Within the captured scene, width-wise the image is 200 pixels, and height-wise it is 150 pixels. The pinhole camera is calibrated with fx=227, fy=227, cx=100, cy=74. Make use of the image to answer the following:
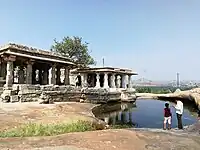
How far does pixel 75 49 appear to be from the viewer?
5034cm

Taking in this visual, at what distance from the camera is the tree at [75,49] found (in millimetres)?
49812

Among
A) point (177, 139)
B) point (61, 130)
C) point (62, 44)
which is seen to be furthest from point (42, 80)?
point (177, 139)

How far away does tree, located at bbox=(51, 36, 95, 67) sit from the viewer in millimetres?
49812

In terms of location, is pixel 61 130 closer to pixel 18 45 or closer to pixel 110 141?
pixel 110 141

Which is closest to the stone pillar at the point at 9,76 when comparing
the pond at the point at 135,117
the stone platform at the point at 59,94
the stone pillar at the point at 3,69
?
the stone platform at the point at 59,94

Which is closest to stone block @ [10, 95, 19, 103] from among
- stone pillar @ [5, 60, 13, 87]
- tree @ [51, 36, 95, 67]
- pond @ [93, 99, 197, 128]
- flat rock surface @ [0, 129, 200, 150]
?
stone pillar @ [5, 60, 13, 87]

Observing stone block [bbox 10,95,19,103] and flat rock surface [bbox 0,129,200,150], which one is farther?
stone block [bbox 10,95,19,103]

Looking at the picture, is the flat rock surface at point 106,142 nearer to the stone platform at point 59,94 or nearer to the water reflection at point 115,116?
the water reflection at point 115,116

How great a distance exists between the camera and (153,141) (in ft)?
26.0

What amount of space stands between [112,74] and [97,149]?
31521 mm

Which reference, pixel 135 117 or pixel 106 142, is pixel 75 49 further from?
pixel 106 142

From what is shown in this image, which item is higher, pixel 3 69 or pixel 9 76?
pixel 3 69

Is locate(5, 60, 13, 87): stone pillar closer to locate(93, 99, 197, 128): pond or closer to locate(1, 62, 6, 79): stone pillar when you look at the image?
locate(1, 62, 6, 79): stone pillar

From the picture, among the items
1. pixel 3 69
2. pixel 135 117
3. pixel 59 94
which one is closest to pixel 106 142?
pixel 135 117
